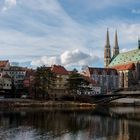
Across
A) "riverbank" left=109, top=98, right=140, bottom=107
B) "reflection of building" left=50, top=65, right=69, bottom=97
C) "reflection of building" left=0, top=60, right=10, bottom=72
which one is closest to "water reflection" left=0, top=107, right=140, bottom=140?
"riverbank" left=109, top=98, right=140, bottom=107

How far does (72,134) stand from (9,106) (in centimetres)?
5717

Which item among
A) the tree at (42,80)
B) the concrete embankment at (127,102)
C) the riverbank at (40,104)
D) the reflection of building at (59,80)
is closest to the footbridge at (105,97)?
the riverbank at (40,104)

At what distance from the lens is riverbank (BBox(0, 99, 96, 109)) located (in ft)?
378

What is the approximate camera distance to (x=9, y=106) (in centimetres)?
11356

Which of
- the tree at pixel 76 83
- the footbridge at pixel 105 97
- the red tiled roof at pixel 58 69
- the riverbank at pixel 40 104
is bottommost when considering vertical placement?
the riverbank at pixel 40 104

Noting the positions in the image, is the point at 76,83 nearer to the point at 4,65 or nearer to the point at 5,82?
the point at 5,82

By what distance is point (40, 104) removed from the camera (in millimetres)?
120812

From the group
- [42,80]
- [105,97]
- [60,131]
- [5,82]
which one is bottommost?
[60,131]

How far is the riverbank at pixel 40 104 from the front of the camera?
115 m

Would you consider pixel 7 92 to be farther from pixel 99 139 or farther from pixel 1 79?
pixel 99 139

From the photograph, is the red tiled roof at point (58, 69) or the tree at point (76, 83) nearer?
the tree at point (76, 83)

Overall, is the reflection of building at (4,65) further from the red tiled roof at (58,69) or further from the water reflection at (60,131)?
the water reflection at (60,131)

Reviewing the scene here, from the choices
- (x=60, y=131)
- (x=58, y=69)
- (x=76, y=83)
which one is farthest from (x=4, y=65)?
(x=60, y=131)

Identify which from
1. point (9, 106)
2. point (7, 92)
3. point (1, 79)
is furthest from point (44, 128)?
point (1, 79)
